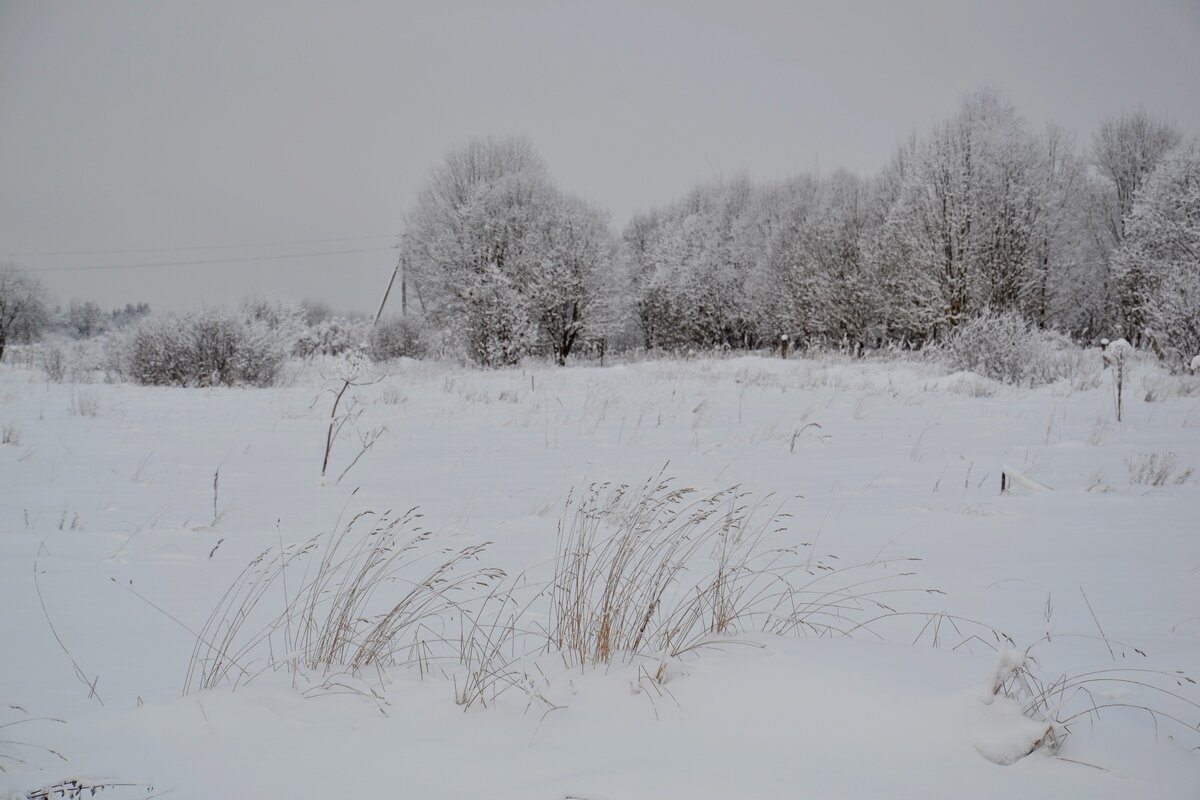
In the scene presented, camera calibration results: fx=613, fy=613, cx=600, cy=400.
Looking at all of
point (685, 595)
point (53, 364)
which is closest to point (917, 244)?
point (685, 595)

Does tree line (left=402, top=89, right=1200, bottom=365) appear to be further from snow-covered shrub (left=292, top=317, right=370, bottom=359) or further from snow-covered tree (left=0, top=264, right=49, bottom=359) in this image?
snow-covered tree (left=0, top=264, right=49, bottom=359)

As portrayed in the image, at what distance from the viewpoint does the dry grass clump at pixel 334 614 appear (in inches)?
73.0

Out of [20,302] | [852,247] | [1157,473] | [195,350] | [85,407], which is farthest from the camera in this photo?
[852,247]

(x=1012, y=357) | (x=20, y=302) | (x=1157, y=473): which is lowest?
(x=1157, y=473)

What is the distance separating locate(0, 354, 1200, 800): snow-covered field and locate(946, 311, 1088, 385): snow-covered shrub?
6.98 m

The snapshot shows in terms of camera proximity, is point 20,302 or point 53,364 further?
point 20,302

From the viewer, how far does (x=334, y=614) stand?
91.4 inches

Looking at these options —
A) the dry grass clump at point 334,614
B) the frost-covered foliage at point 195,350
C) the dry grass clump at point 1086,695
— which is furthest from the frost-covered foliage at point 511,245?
the dry grass clump at point 1086,695

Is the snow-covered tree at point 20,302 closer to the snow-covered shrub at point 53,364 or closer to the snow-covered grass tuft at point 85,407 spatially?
the snow-covered shrub at point 53,364

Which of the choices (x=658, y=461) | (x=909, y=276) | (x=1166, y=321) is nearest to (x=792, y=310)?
(x=909, y=276)

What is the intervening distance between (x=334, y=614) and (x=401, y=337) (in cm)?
3102

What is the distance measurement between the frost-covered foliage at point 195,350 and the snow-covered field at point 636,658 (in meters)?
8.65

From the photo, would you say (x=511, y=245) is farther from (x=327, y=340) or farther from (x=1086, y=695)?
(x=1086, y=695)

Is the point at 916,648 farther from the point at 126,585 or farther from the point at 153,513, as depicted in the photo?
the point at 153,513
